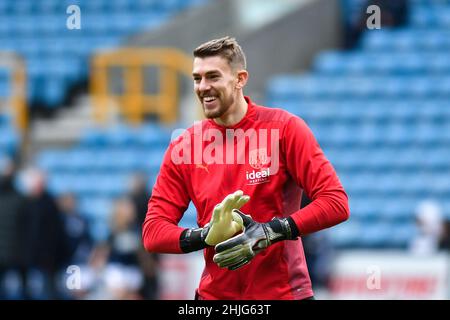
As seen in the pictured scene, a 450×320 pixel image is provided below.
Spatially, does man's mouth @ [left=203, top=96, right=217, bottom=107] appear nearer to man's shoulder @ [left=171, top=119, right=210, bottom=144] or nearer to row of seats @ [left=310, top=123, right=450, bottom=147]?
man's shoulder @ [left=171, top=119, right=210, bottom=144]

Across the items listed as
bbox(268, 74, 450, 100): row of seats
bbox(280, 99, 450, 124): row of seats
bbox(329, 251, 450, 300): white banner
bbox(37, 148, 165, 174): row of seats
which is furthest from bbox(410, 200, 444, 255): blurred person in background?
bbox(37, 148, 165, 174): row of seats

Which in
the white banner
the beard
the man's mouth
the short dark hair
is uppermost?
the short dark hair

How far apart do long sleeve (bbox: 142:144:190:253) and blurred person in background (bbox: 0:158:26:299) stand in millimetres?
7296

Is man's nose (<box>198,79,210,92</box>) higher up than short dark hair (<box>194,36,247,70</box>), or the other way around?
short dark hair (<box>194,36,247,70</box>)

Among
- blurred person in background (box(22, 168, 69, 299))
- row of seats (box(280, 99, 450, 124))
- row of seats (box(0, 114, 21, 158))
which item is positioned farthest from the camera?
row of seats (box(0, 114, 21, 158))

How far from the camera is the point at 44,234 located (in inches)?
516

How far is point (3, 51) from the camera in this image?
1780cm

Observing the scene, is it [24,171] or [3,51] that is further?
[3,51]

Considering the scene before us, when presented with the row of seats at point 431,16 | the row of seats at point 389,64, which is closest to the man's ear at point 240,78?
the row of seats at point 389,64

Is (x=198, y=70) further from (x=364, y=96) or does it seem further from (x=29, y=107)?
(x=29, y=107)

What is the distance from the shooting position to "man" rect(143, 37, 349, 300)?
18.7 feet

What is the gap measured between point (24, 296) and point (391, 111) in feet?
16.7

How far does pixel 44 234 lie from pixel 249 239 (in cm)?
774
